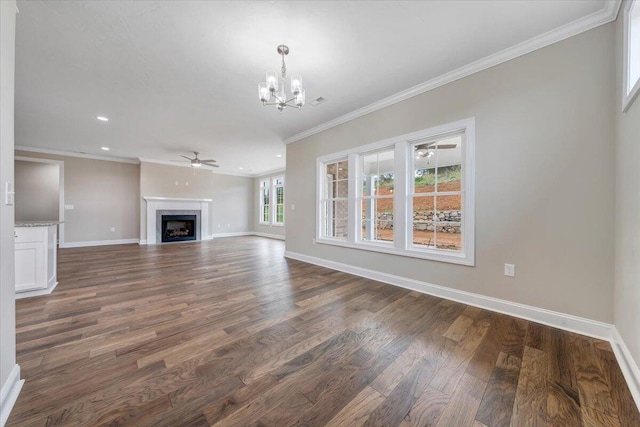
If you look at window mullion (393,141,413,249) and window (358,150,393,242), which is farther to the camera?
window (358,150,393,242)

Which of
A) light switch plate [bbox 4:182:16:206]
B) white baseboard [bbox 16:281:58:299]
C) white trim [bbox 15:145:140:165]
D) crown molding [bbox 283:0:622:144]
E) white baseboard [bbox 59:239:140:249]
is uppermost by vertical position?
crown molding [bbox 283:0:622:144]

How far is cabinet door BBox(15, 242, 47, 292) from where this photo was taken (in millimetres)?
2727

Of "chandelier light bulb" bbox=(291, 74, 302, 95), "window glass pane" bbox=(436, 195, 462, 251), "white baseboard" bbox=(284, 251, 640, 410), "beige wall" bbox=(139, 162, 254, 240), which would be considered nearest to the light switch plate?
"chandelier light bulb" bbox=(291, 74, 302, 95)

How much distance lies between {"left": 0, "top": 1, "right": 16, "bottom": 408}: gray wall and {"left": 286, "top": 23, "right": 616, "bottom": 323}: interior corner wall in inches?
138

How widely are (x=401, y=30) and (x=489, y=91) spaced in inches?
47.8

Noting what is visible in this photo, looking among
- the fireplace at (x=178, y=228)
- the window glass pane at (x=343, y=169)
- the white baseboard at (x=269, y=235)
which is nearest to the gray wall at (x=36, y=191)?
the fireplace at (x=178, y=228)

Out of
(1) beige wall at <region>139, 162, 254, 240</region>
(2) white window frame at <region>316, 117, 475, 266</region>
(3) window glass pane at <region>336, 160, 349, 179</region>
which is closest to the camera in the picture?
(2) white window frame at <region>316, 117, 475, 266</region>

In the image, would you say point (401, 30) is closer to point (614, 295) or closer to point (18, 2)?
point (614, 295)

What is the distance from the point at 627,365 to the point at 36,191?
12.1 metres

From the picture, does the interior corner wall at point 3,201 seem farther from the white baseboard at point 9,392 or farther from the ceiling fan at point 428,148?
the ceiling fan at point 428,148

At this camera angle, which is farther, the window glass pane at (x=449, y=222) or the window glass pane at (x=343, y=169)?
the window glass pane at (x=343, y=169)

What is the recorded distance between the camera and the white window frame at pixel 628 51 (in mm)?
1590

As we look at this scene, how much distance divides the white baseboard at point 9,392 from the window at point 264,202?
8060 mm

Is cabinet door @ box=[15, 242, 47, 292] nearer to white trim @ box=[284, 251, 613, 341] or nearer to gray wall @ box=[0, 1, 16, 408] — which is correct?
gray wall @ box=[0, 1, 16, 408]
